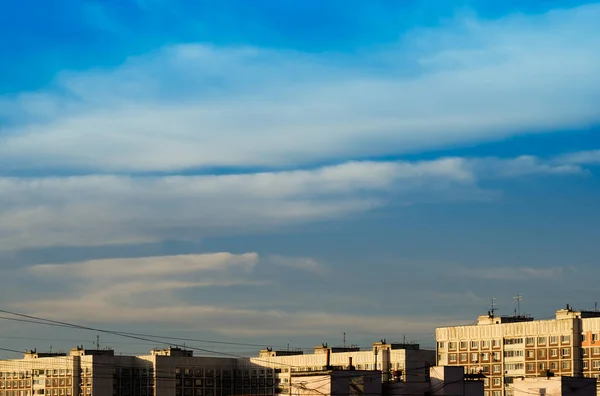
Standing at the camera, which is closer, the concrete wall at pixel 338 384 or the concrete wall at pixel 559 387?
the concrete wall at pixel 338 384

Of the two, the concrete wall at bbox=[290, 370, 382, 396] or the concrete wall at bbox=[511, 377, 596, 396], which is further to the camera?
the concrete wall at bbox=[511, 377, 596, 396]

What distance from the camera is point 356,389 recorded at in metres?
175

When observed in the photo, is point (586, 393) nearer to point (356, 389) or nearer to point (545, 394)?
point (545, 394)

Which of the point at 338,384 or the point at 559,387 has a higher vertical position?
the point at 338,384

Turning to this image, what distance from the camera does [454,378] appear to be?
18912 cm

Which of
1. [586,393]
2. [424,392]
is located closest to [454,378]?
[424,392]

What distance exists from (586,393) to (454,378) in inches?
800

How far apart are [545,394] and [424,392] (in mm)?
20142

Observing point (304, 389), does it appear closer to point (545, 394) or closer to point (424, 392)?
point (424, 392)

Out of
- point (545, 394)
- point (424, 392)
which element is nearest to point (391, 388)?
point (424, 392)

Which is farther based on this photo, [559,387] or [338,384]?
[559,387]

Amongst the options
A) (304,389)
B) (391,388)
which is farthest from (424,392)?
(304,389)

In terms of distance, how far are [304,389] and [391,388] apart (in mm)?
13590

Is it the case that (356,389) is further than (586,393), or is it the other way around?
(586,393)
